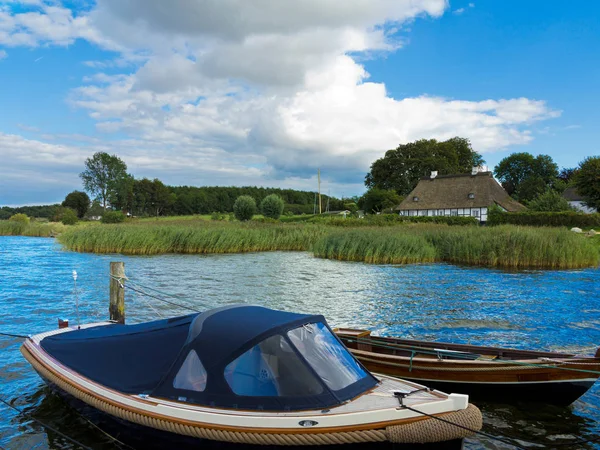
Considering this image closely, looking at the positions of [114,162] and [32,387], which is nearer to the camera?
[32,387]

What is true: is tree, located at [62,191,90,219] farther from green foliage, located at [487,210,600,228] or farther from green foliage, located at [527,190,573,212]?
green foliage, located at [527,190,573,212]

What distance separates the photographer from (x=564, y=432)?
6.34m

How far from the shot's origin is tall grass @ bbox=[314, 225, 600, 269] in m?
24.2

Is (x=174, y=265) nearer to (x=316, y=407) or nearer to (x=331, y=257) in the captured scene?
(x=331, y=257)

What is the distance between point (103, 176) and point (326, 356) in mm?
98735

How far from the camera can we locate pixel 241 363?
464cm

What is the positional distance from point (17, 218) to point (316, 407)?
67866 millimetres

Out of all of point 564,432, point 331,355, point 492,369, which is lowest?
point 564,432

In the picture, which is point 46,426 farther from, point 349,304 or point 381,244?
point 381,244

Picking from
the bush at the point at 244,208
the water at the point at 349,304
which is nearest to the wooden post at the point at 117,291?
the water at the point at 349,304

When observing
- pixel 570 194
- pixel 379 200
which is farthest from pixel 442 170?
pixel 570 194

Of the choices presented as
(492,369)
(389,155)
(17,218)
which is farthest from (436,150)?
(492,369)

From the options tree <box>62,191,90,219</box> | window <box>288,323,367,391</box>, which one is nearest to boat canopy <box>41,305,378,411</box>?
window <box>288,323,367,391</box>

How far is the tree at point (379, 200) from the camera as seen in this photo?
73312 mm
